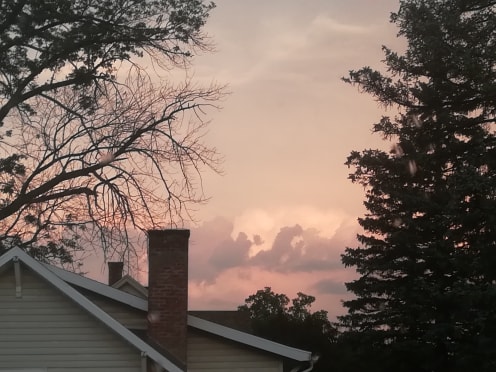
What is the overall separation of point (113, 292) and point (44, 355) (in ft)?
6.81

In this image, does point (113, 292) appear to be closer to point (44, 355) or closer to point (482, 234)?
point (44, 355)

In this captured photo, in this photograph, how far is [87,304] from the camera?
46.8ft

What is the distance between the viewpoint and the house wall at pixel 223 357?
53.0ft

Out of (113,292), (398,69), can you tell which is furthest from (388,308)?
(113,292)

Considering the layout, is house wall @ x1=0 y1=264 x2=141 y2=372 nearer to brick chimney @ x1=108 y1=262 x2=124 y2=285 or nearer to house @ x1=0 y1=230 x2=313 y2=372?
house @ x1=0 y1=230 x2=313 y2=372

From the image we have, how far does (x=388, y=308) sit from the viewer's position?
115ft

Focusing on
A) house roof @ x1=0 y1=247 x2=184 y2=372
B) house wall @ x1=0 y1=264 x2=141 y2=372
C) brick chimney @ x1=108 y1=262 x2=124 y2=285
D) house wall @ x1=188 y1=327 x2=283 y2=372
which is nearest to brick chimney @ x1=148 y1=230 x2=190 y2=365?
house wall @ x1=188 y1=327 x2=283 y2=372

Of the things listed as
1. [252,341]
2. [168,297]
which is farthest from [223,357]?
[168,297]

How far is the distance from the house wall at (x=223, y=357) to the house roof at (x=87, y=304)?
81.5 inches

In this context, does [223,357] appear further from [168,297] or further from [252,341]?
[168,297]

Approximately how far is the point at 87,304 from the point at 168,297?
1.72 m

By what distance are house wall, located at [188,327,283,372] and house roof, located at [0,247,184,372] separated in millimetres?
2070

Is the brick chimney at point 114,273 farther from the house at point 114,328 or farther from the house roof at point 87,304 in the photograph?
the house roof at point 87,304

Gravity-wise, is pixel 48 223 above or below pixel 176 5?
below
